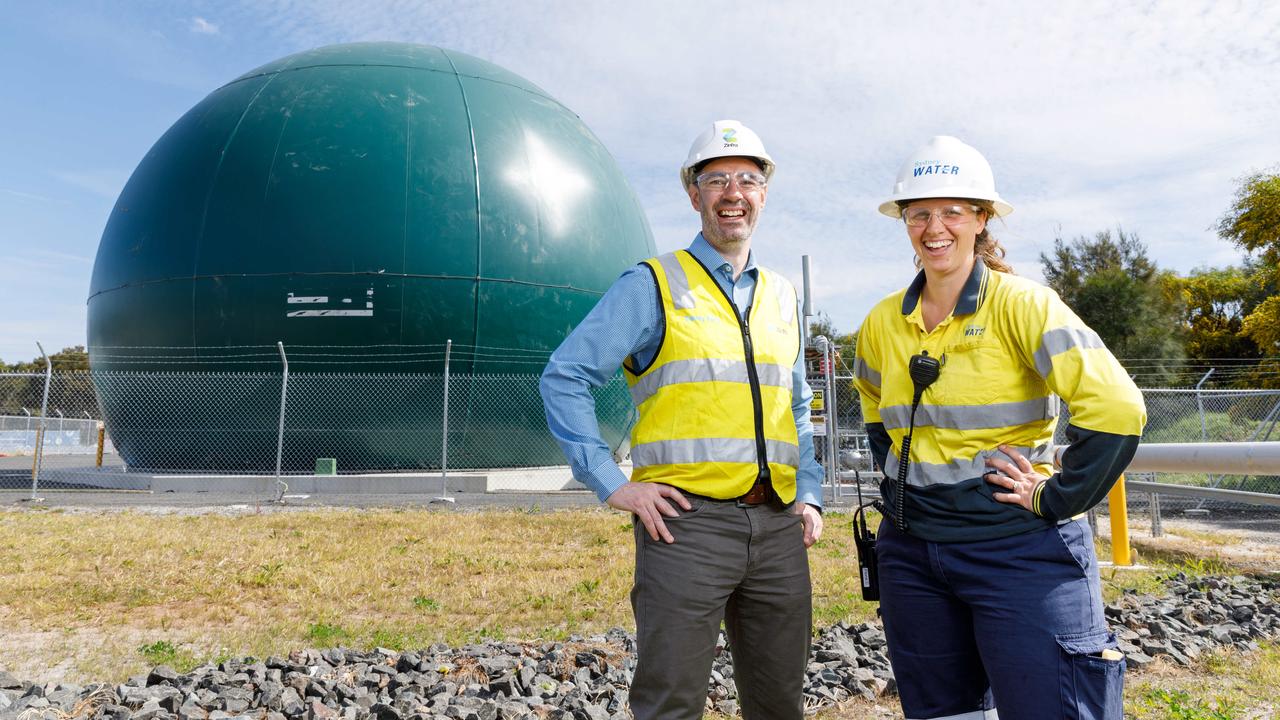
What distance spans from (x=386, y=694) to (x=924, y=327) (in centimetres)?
325

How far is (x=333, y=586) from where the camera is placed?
699 cm

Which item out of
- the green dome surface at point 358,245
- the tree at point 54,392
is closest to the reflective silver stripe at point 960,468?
the green dome surface at point 358,245

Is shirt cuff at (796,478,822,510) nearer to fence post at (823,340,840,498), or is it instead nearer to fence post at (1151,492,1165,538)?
fence post at (1151,492,1165,538)

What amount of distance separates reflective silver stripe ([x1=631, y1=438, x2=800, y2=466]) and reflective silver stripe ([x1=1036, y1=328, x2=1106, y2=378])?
2.92 feet

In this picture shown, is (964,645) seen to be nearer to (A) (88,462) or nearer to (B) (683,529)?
(B) (683,529)

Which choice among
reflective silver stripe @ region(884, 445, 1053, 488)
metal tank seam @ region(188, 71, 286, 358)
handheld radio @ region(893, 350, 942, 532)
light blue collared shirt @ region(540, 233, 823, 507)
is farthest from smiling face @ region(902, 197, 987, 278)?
metal tank seam @ region(188, 71, 286, 358)

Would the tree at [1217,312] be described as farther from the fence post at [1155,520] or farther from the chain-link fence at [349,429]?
the fence post at [1155,520]

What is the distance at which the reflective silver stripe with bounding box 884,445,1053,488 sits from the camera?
2.40 meters

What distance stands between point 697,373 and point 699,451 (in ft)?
0.85

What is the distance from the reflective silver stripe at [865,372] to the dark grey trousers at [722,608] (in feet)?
1.74

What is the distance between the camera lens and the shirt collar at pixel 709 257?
2.96 meters

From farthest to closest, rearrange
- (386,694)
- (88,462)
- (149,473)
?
(88,462) → (149,473) → (386,694)

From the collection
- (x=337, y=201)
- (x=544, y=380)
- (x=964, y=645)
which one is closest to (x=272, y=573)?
(x=544, y=380)

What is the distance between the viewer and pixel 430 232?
43.9 ft
